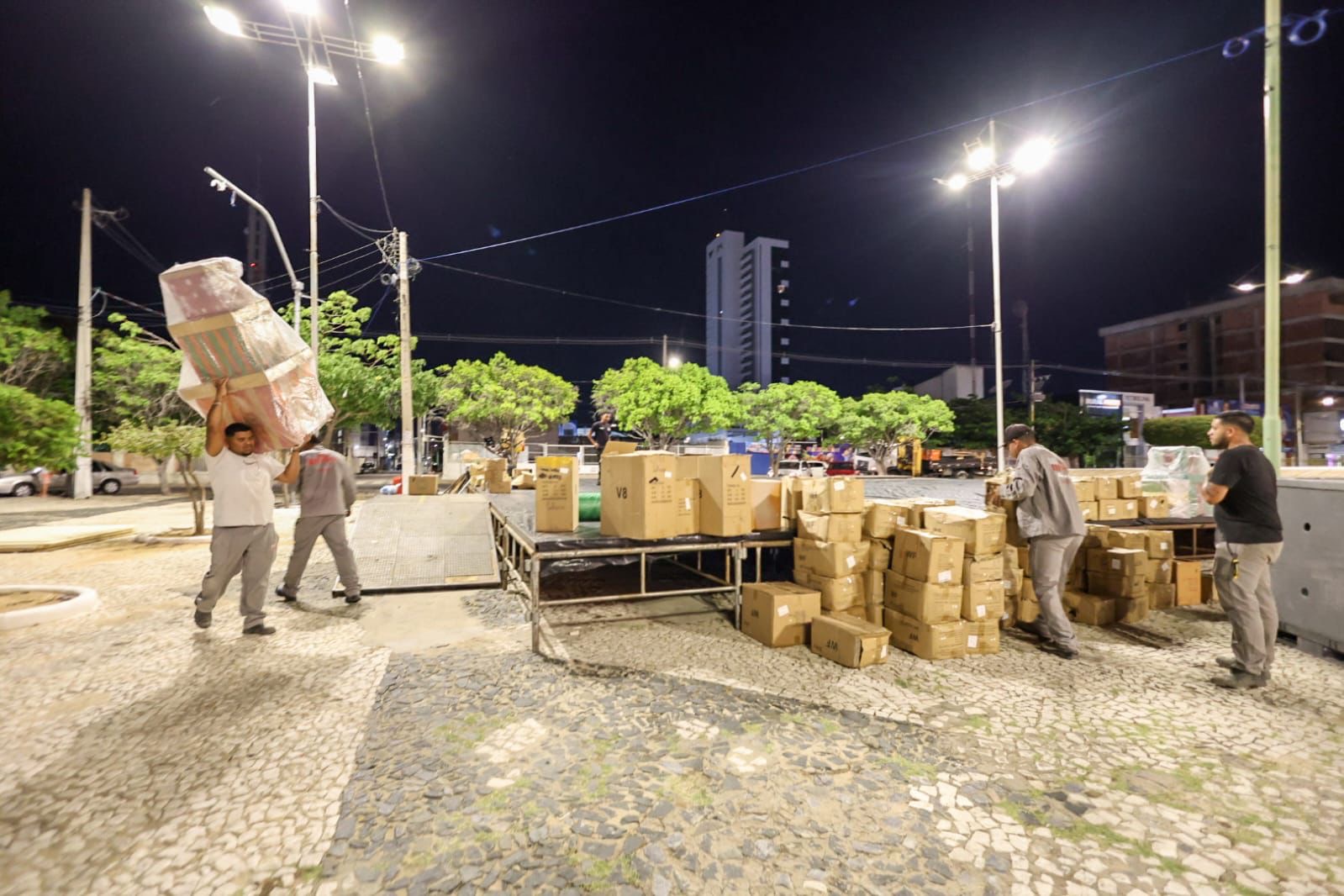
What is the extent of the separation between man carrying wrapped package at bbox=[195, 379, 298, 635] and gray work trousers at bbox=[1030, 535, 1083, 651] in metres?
6.20

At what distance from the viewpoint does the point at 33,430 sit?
4.93 m

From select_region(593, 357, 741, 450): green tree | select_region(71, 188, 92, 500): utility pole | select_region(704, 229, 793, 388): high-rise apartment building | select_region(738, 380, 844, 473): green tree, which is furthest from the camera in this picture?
select_region(704, 229, 793, 388): high-rise apartment building

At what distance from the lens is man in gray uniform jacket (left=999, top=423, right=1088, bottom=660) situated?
476 centimetres

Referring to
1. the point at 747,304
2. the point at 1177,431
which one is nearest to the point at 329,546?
the point at 1177,431

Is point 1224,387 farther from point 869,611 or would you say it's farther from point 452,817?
point 452,817

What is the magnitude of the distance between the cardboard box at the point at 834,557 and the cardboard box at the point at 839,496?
0.28m

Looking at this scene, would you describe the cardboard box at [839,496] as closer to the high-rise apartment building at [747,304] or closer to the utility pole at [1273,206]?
the utility pole at [1273,206]

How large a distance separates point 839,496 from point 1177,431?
4427cm

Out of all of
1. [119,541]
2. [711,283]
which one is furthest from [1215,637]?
[711,283]

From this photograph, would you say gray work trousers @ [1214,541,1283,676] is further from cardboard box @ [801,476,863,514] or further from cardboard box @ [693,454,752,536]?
cardboard box @ [693,454,752,536]

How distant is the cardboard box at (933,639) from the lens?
4.52 metres

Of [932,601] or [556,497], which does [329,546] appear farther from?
[932,601]

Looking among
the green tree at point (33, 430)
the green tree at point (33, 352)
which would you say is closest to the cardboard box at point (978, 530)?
the green tree at point (33, 430)

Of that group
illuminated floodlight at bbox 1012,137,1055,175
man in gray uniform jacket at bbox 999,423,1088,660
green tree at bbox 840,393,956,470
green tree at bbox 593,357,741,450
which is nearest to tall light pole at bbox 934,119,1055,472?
illuminated floodlight at bbox 1012,137,1055,175
